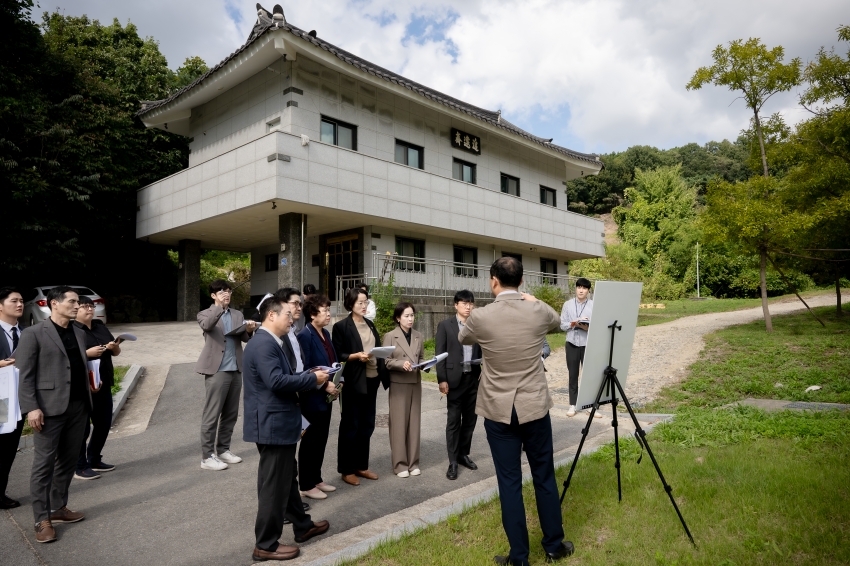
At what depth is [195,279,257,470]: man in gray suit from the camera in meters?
5.97

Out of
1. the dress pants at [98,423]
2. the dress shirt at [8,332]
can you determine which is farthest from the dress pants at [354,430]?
the dress shirt at [8,332]

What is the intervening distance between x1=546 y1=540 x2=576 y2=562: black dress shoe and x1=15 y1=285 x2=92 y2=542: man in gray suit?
3.79m

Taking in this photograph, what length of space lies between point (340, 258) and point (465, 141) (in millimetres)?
6842

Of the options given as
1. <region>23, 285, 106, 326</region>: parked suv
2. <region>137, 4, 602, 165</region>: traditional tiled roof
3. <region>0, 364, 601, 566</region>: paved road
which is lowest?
<region>0, 364, 601, 566</region>: paved road

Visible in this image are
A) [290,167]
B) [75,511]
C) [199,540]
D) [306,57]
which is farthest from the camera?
[306,57]

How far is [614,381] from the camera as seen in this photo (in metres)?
4.44

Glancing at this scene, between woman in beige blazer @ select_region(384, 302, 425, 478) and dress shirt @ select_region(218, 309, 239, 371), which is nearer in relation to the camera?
woman in beige blazer @ select_region(384, 302, 425, 478)

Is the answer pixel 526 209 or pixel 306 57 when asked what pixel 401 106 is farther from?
pixel 526 209

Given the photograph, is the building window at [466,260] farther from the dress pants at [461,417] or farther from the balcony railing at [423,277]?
the dress pants at [461,417]

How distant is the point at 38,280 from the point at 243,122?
8.70 m

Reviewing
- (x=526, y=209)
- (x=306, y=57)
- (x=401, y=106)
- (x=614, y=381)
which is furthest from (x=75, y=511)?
(x=526, y=209)

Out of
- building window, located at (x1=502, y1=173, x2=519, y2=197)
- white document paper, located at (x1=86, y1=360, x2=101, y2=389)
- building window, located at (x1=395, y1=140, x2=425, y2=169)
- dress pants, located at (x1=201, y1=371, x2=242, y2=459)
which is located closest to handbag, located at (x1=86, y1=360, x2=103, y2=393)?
white document paper, located at (x1=86, y1=360, x2=101, y2=389)

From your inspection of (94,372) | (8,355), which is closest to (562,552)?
(94,372)

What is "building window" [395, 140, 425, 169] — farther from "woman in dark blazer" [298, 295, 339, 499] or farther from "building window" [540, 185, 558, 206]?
"woman in dark blazer" [298, 295, 339, 499]
